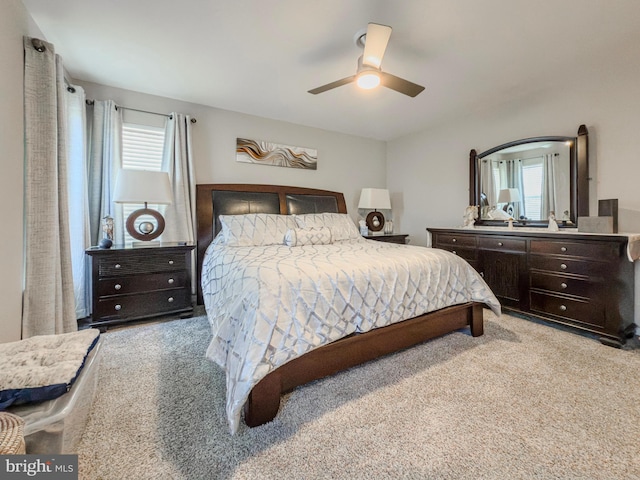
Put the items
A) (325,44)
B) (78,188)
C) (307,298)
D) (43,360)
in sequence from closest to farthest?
(43,360), (307,298), (325,44), (78,188)

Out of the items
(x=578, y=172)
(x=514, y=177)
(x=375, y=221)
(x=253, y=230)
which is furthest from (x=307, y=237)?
(x=578, y=172)

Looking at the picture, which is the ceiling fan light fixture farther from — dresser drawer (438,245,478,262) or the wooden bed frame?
dresser drawer (438,245,478,262)

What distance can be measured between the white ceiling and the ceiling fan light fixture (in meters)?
0.33

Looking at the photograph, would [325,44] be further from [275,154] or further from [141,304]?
[141,304]

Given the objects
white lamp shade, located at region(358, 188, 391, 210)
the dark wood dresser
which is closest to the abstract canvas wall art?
white lamp shade, located at region(358, 188, 391, 210)

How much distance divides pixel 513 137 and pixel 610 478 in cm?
338

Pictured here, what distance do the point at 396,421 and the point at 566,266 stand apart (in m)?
2.29

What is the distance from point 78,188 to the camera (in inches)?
106

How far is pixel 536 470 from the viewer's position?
46.8 inches

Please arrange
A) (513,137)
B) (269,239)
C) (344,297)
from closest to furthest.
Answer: (344,297), (269,239), (513,137)

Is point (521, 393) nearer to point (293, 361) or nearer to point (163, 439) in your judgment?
point (293, 361)

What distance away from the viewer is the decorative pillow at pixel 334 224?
134 inches

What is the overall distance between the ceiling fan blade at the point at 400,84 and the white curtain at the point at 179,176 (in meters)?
2.35

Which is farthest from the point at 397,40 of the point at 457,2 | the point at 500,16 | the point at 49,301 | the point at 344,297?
the point at 49,301
